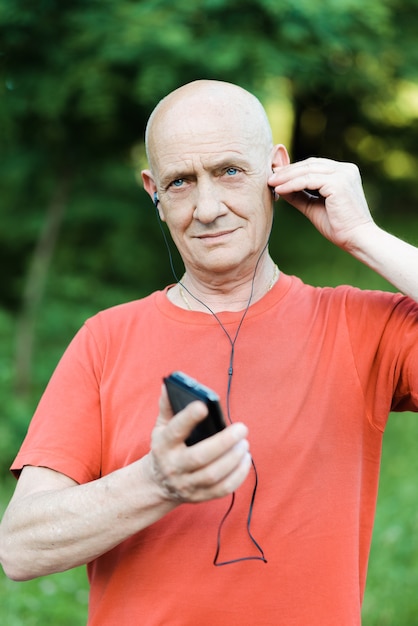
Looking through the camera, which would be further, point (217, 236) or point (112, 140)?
point (112, 140)

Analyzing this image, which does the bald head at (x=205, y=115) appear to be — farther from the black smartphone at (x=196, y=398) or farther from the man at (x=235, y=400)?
the black smartphone at (x=196, y=398)

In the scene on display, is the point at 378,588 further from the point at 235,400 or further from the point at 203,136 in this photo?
the point at 203,136

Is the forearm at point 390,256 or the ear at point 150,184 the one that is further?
the ear at point 150,184

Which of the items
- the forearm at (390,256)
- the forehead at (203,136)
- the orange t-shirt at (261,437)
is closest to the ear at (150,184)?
the forehead at (203,136)

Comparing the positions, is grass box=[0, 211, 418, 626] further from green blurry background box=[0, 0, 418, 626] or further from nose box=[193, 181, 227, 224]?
nose box=[193, 181, 227, 224]

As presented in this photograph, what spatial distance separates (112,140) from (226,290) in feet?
13.4

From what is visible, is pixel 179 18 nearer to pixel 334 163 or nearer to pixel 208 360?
pixel 334 163

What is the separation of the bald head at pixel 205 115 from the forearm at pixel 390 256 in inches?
14.9

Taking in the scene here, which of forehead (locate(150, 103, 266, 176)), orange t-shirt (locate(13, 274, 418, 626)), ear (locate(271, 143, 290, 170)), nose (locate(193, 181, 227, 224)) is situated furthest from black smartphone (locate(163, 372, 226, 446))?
ear (locate(271, 143, 290, 170))

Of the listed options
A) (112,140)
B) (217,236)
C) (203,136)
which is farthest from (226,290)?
(112,140)

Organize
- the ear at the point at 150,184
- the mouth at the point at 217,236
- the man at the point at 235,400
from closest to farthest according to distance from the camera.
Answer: the man at the point at 235,400, the mouth at the point at 217,236, the ear at the point at 150,184

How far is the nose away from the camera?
1.94 m

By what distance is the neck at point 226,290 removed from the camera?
2.07 meters

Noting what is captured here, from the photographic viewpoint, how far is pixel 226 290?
6.82 ft
